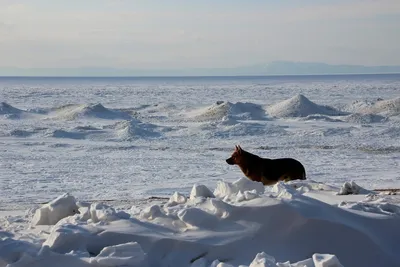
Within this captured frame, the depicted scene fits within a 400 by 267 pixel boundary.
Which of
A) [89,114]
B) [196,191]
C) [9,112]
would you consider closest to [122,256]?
[196,191]

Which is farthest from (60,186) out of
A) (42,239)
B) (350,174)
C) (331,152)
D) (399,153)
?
(399,153)

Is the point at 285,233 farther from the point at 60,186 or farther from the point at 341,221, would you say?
the point at 60,186

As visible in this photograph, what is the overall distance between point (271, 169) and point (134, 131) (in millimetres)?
14011

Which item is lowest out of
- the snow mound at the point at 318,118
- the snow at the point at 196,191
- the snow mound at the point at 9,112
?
the snow mound at the point at 9,112

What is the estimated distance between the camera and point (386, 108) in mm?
31812

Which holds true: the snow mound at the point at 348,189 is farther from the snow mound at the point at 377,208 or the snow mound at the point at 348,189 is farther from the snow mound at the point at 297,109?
the snow mound at the point at 297,109

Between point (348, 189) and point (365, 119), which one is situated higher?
point (348, 189)

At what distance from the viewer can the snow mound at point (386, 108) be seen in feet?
101

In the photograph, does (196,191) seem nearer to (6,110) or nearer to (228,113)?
(228,113)

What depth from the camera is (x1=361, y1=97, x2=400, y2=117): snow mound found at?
1216 inches

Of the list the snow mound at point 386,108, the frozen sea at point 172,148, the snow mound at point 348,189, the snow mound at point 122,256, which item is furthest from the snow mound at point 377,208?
the snow mound at point 386,108

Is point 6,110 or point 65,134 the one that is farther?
point 6,110

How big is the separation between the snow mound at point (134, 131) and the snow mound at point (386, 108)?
37.4 ft

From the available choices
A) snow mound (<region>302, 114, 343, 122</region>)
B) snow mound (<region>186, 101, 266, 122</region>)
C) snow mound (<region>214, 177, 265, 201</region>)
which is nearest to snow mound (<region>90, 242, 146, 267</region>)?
snow mound (<region>214, 177, 265, 201</region>)
